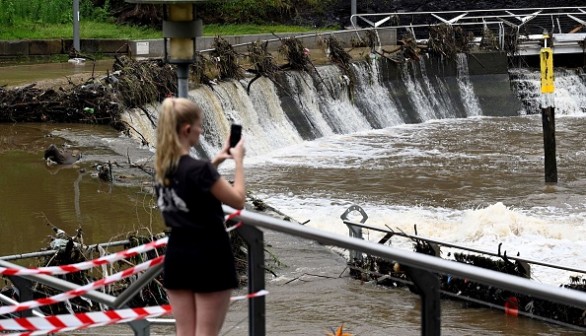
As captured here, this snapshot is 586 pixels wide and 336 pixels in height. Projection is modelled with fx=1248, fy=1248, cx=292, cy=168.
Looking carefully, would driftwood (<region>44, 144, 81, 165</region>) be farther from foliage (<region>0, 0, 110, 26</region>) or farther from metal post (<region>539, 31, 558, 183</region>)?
foliage (<region>0, 0, 110, 26</region>)

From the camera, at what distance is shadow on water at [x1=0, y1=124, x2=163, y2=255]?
12602mm

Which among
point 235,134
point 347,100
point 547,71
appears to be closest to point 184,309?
point 235,134

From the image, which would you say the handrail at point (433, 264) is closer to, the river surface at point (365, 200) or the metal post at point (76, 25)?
the river surface at point (365, 200)

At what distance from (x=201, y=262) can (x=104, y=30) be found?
30690 millimetres

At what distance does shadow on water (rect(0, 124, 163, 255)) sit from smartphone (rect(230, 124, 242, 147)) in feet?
19.1

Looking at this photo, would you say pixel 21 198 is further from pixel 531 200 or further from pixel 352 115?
pixel 352 115

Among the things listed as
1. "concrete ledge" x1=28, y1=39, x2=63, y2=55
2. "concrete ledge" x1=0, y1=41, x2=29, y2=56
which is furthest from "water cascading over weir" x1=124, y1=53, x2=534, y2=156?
"concrete ledge" x1=0, y1=41, x2=29, y2=56

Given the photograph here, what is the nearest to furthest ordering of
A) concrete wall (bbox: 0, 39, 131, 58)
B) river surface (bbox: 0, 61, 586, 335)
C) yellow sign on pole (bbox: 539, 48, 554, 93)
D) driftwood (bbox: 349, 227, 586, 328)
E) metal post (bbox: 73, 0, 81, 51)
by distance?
driftwood (bbox: 349, 227, 586, 328), river surface (bbox: 0, 61, 586, 335), yellow sign on pole (bbox: 539, 48, 554, 93), metal post (bbox: 73, 0, 81, 51), concrete wall (bbox: 0, 39, 131, 58)

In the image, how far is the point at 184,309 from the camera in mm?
5344

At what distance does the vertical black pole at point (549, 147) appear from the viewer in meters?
21.5

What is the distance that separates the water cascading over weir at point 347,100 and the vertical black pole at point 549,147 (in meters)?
5.60

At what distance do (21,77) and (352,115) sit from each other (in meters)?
7.84

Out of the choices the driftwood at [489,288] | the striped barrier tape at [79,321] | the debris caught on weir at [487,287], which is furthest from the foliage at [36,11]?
the striped barrier tape at [79,321]

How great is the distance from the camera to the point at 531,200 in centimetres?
2009
